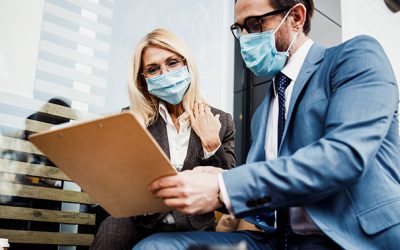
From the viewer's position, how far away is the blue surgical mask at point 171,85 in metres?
1.80

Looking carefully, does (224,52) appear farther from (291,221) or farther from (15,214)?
(291,221)

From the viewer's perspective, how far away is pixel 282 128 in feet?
3.95

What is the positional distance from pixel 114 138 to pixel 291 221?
1.82 ft

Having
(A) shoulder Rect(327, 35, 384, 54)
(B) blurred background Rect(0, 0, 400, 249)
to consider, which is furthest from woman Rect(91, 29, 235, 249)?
(A) shoulder Rect(327, 35, 384, 54)

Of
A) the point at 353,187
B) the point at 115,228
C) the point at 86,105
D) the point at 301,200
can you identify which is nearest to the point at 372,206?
the point at 353,187

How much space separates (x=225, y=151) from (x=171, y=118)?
0.30m

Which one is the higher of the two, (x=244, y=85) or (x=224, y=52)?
(x=224, y=52)

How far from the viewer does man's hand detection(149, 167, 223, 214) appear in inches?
35.4

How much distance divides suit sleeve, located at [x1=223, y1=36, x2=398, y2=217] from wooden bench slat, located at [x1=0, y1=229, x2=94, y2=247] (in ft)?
4.37

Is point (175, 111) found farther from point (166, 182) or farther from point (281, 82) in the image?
point (166, 182)

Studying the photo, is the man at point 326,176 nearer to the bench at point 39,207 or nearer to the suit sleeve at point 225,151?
the suit sleeve at point 225,151

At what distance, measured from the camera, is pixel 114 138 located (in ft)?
2.69

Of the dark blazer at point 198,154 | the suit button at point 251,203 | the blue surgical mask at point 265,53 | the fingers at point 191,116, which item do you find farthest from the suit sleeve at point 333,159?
the fingers at point 191,116

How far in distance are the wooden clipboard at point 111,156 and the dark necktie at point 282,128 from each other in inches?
14.6
